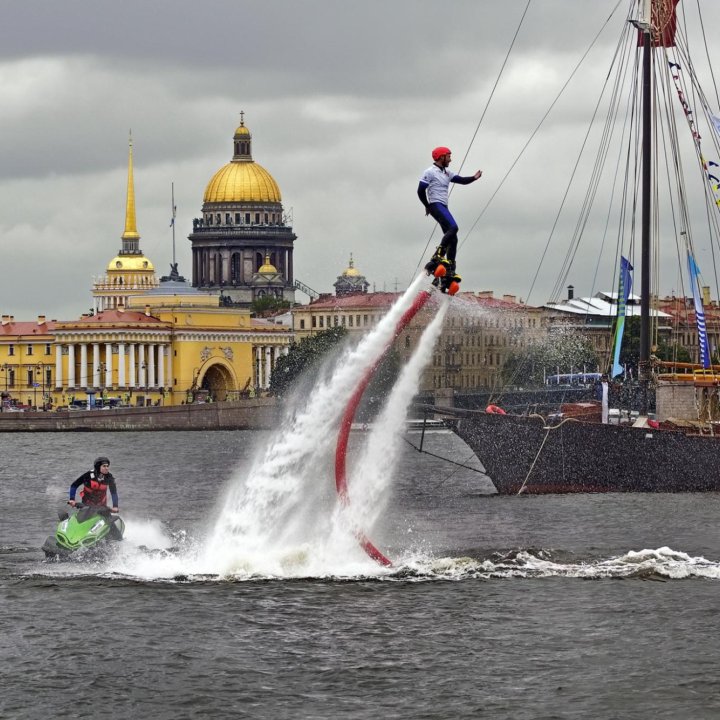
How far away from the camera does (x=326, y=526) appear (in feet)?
135

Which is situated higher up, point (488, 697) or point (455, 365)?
point (455, 365)

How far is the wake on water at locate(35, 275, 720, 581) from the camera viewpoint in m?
35.9

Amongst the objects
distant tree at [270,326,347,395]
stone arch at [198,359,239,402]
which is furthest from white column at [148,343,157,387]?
distant tree at [270,326,347,395]

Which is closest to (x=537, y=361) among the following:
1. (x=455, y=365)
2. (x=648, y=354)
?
(x=455, y=365)

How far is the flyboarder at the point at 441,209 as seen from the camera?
104ft

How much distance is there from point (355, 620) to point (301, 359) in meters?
133

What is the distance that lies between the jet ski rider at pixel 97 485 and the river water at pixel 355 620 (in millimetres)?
1428

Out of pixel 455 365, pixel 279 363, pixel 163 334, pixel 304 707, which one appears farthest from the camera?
pixel 163 334

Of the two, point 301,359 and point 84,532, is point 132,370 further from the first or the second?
point 84,532

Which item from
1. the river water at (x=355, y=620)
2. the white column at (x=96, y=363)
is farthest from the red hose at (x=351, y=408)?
the white column at (x=96, y=363)

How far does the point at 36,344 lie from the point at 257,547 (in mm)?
162339

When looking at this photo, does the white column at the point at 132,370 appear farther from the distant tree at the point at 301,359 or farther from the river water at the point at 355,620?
the river water at the point at 355,620

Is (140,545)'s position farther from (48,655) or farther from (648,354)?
(648,354)

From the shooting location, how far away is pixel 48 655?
31.8m
